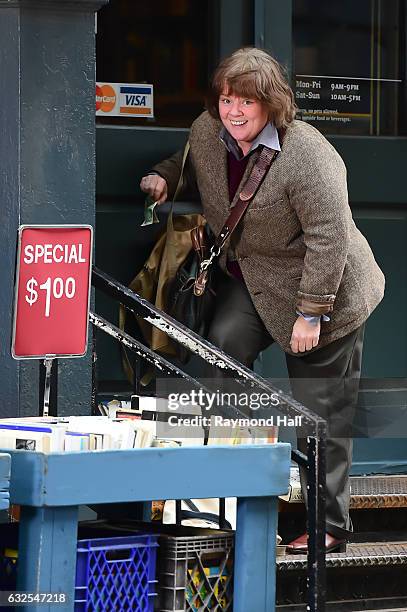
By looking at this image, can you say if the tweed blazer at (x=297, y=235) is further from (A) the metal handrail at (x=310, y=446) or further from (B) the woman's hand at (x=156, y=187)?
(A) the metal handrail at (x=310, y=446)

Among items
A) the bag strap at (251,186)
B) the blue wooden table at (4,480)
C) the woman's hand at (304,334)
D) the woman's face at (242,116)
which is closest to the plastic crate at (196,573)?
the blue wooden table at (4,480)

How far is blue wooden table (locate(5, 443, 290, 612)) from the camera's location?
4047mm

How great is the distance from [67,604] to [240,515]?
0.66 m

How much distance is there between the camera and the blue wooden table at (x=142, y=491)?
405 cm

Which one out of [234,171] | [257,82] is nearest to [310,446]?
[234,171]

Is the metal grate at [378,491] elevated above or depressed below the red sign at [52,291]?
below

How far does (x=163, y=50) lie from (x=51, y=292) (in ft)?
7.49

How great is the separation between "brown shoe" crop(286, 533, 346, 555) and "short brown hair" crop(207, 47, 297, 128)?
1.63 metres

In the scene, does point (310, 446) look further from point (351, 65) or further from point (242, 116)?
point (351, 65)

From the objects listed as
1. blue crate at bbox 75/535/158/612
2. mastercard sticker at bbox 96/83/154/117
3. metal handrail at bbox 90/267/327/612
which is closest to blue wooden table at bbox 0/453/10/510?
blue crate at bbox 75/535/158/612

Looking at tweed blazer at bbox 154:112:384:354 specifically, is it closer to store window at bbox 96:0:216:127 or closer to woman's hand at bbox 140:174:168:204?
woman's hand at bbox 140:174:168:204

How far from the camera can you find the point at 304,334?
5215 mm

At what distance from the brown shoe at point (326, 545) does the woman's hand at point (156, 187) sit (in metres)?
1.47

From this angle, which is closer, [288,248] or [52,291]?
[52,291]
